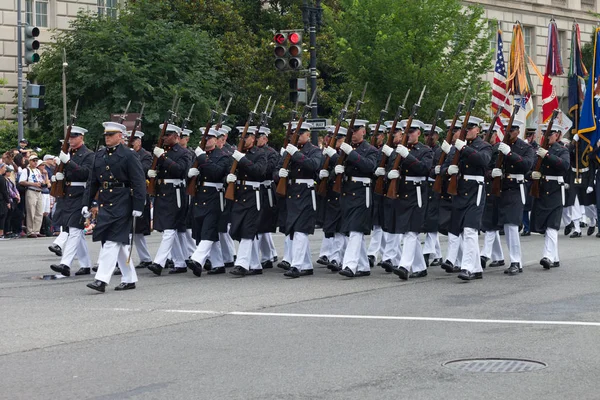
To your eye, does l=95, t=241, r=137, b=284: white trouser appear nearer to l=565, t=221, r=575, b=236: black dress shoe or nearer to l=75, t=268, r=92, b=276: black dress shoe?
l=75, t=268, r=92, b=276: black dress shoe

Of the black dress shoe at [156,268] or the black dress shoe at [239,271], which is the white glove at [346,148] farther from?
the black dress shoe at [156,268]

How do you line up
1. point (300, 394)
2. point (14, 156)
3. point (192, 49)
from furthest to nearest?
point (192, 49)
point (14, 156)
point (300, 394)

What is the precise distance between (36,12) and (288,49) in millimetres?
14051

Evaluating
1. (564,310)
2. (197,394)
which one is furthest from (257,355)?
(564,310)

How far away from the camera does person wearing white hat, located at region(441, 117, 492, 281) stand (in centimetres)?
1401

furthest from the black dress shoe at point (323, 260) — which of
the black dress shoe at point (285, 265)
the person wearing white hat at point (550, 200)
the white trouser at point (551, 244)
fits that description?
the white trouser at point (551, 244)

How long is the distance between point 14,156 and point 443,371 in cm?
1797

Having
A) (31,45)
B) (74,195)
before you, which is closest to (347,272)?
(74,195)

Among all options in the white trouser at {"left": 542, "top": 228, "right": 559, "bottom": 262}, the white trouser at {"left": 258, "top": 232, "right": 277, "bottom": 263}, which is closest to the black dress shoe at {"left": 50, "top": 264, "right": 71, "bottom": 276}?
the white trouser at {"left": 258, "top": 232, "right": 277, "bottom": 263}

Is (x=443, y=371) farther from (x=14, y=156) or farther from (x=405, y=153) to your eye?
(x=14, y=156)

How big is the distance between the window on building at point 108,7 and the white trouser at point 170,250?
69.8 feet

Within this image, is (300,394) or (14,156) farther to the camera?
(14,156)

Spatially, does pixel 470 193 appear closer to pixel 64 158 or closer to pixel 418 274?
pixel 418 274

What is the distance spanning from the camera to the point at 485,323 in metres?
10.4
